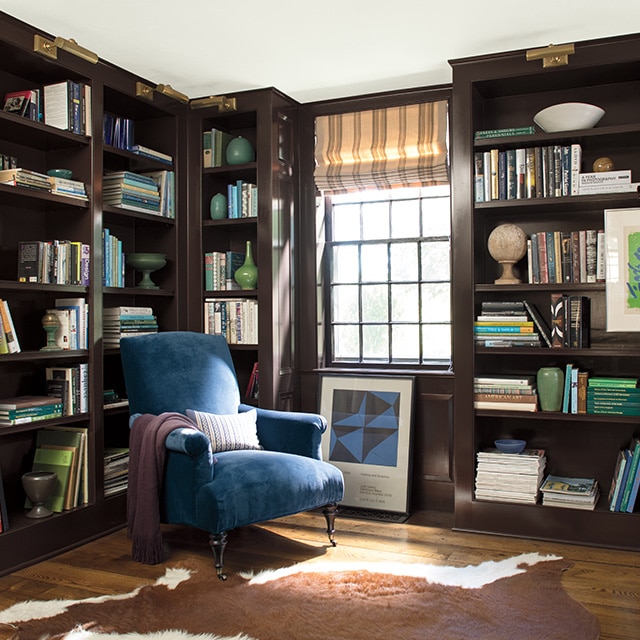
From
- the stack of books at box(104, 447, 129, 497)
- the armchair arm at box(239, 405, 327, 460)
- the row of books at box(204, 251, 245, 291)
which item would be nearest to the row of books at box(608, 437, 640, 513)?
the armchair arm at box(239, 405, 327, 460)

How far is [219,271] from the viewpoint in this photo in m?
4.75

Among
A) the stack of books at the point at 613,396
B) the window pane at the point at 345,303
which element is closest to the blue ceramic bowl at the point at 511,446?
the stack of books at the point at 613,396

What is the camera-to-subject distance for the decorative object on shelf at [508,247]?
13.3ft

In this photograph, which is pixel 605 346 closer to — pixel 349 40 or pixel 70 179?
pixel 349 40

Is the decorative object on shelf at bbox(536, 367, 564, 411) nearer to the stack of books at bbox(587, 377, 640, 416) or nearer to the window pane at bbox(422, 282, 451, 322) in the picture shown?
the stack of books at bbox(587, 377, 640, 416)

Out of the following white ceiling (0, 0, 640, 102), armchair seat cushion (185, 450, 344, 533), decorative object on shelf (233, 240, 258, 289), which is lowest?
armchair seat cushion (185, 450, 344, 533)

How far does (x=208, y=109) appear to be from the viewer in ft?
15.5

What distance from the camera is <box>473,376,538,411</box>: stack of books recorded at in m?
3.99

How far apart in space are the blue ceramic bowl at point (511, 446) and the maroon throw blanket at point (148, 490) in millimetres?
1742

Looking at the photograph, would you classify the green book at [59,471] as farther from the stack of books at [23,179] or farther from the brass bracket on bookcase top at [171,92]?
the brass bracket on bookcase top at [171,92]

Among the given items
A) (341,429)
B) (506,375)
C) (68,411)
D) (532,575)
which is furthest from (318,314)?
(532,575)

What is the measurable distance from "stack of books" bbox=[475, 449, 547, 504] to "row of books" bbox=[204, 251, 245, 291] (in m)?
1.89

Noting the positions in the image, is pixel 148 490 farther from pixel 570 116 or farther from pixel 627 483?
pixel 570 116

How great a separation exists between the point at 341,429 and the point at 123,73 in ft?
8.15
